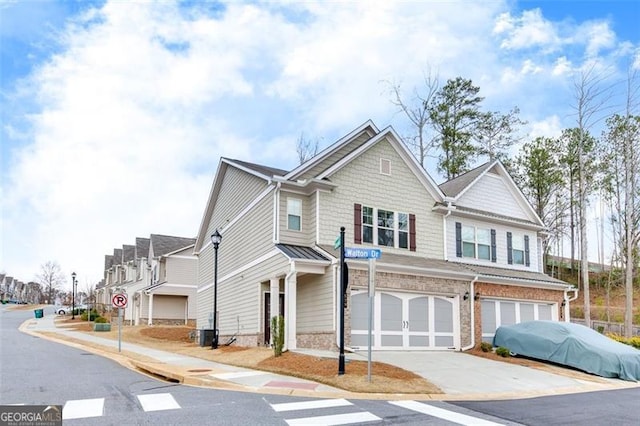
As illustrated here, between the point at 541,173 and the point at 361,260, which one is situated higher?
the point at 541,173

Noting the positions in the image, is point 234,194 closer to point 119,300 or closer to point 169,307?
→ point 119,300

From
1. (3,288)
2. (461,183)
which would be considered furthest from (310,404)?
(3,288)

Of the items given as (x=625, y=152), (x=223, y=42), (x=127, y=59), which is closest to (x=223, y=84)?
(x=223, y=42)

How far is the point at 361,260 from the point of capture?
62.3 feet

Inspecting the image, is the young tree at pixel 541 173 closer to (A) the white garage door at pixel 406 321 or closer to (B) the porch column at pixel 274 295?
(A) the white garage door at pixel 406 321

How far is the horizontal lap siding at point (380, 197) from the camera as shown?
20.8 m

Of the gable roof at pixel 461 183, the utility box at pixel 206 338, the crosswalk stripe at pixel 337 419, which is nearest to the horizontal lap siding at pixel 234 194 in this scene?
the utility box at pixel 206 338

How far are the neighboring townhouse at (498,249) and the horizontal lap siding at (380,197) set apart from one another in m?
0.73

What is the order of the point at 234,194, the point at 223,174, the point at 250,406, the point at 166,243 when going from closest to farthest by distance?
1. the point at 250,406
2. the point at 234,194
3. the point at 223,174
4. the point at 166,243

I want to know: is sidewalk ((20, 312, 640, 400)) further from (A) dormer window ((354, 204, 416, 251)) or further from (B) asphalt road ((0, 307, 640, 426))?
(A) dormer window ((354, 204, 416, 251))

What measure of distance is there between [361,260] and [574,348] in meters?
7.40

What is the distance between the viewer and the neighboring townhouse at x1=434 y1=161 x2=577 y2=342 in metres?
23.2

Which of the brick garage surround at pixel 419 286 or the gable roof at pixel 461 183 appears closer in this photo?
the brick garage surround at pixel 419 286

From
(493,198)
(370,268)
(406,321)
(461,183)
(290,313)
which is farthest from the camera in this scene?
(493,198)
